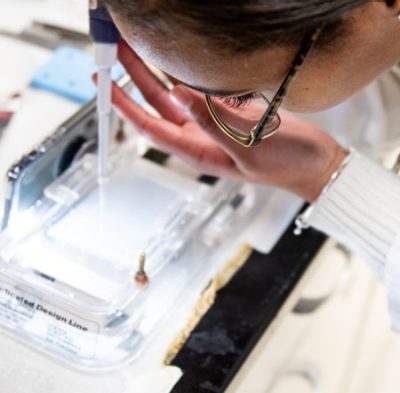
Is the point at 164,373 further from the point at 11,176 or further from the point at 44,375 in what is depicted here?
the point at 11,176

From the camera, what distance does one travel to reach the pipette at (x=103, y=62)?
0.57m

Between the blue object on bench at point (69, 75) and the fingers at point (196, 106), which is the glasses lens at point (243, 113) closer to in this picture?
the fingers at point (196, 106)

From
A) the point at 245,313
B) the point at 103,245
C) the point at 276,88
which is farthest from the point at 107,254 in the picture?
the point at 276,88

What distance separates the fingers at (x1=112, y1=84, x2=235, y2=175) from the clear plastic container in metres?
0.03

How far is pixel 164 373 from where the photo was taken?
58cm

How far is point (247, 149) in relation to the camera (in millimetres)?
691

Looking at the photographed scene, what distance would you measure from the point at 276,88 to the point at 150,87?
0.91 ft

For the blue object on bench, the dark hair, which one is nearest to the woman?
the dark hair

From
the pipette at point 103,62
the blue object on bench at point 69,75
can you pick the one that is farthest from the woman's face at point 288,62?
Result: the blue object on bench at point 69,75

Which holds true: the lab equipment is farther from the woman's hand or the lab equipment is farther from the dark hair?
the dark hair

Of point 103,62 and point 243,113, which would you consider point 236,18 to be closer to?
point 243,113

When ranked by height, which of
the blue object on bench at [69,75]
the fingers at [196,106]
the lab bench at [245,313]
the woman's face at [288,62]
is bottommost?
the lab bench at [245,313]

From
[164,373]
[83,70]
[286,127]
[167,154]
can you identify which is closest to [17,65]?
[83,70]

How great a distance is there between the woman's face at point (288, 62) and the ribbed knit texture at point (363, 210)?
204 millimetres
